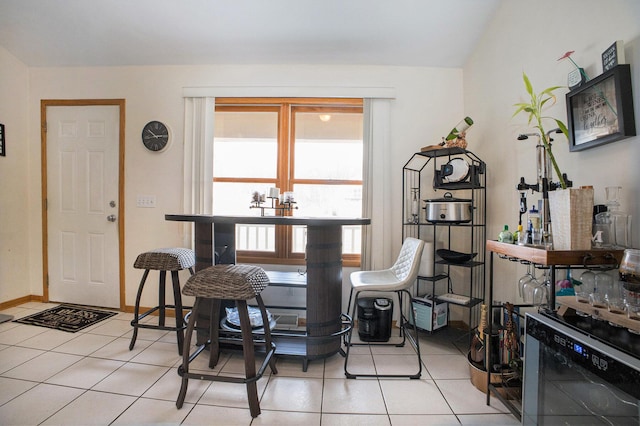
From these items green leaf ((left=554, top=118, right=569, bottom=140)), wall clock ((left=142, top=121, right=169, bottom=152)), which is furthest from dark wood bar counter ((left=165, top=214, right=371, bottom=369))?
wall clock ((left=142, top=121, right=169, bottom=152))

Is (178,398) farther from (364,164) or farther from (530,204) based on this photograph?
(530,204)

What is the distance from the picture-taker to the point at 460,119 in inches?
104

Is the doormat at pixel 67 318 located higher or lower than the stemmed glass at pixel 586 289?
lower

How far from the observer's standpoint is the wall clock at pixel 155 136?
277 cm

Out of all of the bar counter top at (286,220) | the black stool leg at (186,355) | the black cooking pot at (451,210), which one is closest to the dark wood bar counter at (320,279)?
the bar counter top at (286,220)

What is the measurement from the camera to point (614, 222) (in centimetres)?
116

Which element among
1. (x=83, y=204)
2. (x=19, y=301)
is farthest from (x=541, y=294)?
(x=19, y=301)

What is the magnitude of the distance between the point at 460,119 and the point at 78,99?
13.0 feet

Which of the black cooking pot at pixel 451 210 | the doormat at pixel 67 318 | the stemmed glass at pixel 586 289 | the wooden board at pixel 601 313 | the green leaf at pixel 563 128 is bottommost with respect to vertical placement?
the doormat at pixel 67 318

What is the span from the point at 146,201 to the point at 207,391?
2019 millimetres

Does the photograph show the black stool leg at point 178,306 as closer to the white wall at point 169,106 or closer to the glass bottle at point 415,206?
the white wall at point 169,106

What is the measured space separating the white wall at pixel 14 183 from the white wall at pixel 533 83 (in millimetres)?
4581

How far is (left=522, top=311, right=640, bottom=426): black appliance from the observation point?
0.76m

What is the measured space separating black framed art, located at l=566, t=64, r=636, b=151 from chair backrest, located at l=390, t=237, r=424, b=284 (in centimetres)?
100
